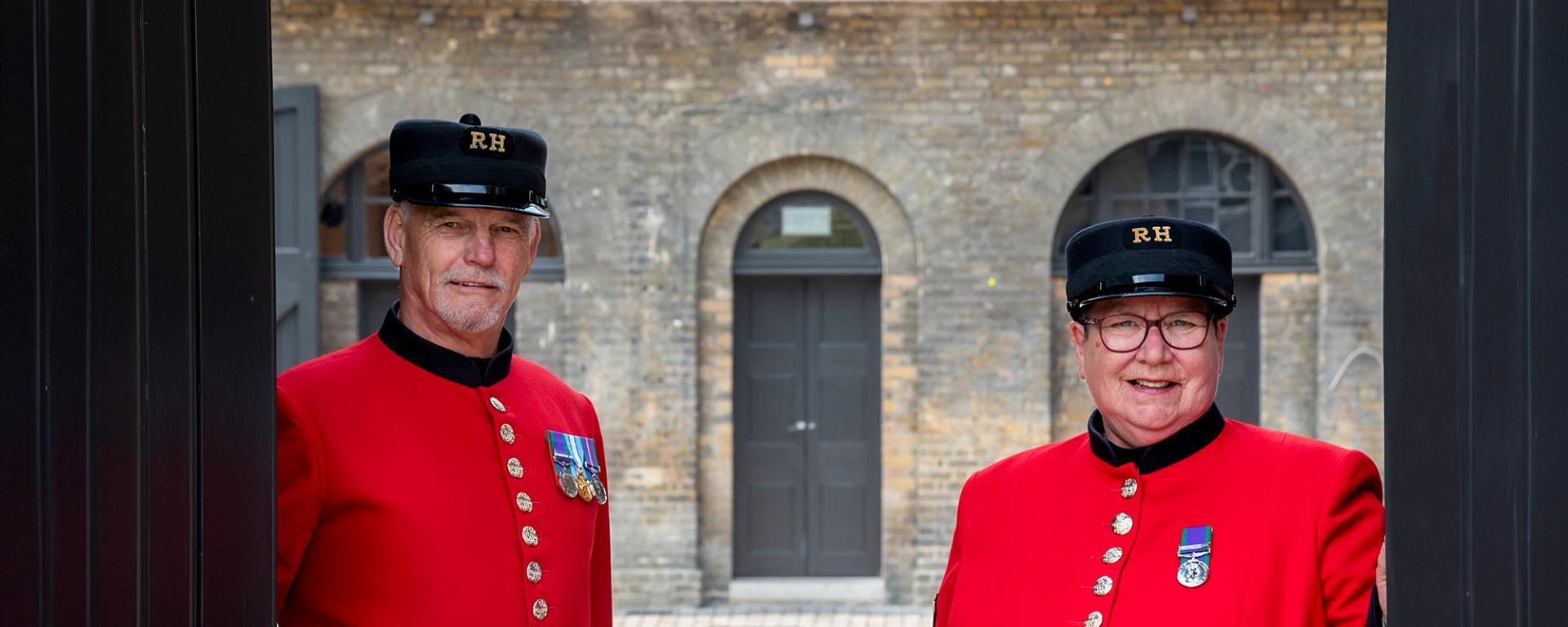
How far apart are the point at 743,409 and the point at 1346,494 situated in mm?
7900

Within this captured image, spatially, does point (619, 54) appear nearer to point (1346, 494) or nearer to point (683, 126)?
point (683, 126)

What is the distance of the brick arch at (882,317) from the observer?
31.9 feet

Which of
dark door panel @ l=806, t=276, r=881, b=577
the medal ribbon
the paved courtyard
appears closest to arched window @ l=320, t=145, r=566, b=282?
dark door panel @ l=806, t=276, r=881, b=577

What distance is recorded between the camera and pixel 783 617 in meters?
9.52

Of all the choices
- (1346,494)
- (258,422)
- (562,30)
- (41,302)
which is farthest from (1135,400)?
(562,30)

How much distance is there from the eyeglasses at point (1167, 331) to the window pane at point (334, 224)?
839cm

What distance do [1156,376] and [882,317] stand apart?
739 centimetres


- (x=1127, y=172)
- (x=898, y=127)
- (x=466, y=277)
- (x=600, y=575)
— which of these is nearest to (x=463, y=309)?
(x=466, y=277)

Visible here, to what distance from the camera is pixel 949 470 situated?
962 centimetres

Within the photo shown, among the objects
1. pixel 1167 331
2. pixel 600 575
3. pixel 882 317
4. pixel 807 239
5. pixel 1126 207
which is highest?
pixel 1126 207

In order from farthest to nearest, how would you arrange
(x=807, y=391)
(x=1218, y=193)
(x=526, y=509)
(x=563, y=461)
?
(x=807, y=391) < (x=1218, y=193) < (x=563, y=461) < (x=526, y=509)

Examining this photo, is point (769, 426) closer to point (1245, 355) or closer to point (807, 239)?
point (807, 239)

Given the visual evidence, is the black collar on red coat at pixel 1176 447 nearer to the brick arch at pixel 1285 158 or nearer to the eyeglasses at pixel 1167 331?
the eyeglasses at pixel 1167 331

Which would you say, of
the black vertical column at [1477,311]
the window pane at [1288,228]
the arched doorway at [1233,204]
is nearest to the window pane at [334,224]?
the arched doorway at [1233,204]
